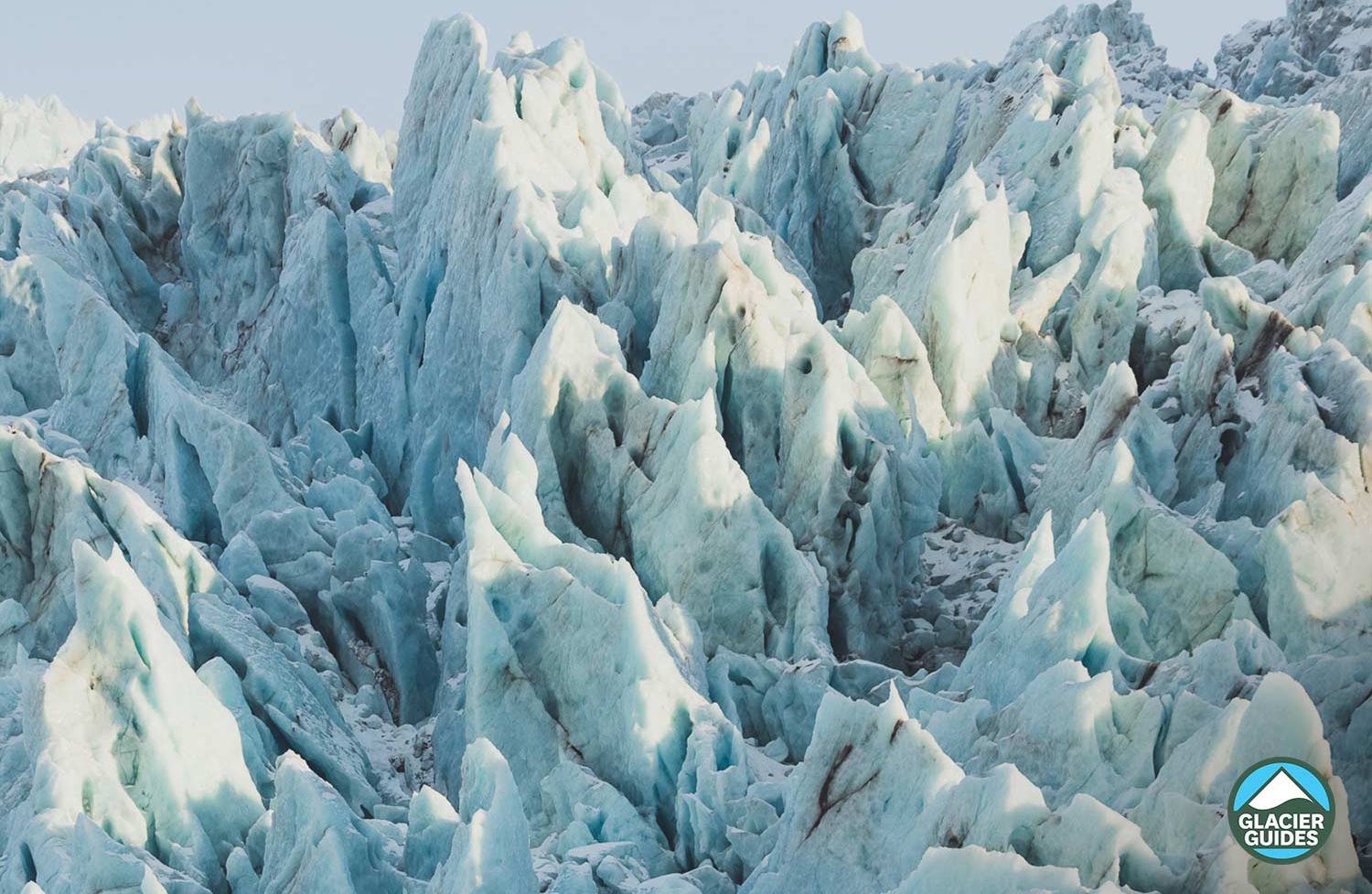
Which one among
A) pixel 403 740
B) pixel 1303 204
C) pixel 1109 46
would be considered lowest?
pixel 403 740

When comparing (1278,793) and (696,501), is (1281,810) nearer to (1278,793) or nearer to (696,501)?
(1278,793)

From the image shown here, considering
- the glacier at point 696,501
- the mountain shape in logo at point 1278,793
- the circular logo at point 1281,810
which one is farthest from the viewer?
the glacier at point 696,501

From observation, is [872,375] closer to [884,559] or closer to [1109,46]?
[884,559]

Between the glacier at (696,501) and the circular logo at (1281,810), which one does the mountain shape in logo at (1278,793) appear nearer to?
the circular logo at (1281,810)

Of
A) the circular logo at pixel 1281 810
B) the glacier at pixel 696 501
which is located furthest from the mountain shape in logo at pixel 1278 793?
the glacier at pixel 696 501

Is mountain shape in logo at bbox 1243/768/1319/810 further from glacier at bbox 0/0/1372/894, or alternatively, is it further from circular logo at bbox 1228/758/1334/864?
glacier at bbox 0/0/1372/894

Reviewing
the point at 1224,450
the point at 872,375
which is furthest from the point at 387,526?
the point at 1224,450

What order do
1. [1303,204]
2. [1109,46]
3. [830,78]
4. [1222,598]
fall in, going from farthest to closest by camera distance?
[1109,46] → [830,78] → [1303,204] → [1222,598]

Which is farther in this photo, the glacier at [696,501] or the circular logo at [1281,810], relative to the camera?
the glacier at [696,501]
